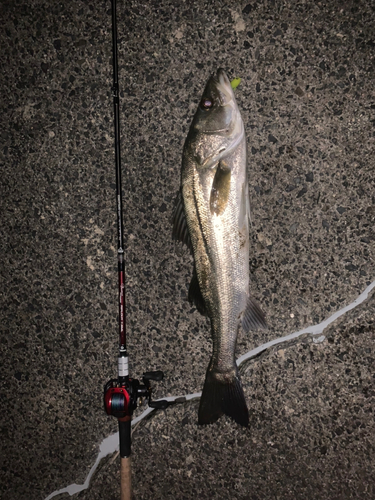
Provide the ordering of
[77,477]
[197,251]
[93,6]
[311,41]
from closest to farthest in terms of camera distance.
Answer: [197,251] → [311,41] → [93,6] → [77,477]

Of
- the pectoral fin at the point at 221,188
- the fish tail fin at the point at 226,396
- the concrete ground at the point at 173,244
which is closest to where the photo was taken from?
the pectoral fin at the point at 221,188

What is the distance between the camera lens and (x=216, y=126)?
160 cm

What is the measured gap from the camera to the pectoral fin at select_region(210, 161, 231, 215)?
5.18 ft

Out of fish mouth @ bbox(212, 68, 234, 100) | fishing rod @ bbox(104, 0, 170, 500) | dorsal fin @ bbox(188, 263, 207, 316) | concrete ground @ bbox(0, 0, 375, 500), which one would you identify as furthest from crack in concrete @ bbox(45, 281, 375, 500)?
fish mouth @ bbox(212, 68, 234, 100)

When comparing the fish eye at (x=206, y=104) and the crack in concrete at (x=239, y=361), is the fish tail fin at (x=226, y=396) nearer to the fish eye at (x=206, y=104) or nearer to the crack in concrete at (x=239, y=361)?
the crack in concrete at (x=239, y=361)

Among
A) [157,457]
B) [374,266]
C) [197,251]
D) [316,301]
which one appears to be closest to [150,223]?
[197,251]

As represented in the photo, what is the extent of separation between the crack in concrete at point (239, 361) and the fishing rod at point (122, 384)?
0.69ft

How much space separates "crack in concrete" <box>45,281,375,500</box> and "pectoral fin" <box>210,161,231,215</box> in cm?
83

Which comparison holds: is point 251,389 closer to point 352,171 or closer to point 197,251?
point 197,251

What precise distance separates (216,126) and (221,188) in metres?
0.29

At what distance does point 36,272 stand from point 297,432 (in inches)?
69.0

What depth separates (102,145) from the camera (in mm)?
1997

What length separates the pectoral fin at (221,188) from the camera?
158 cm

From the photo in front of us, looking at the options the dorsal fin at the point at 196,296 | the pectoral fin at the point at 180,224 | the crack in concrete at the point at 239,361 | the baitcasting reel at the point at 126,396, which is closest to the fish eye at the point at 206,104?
the pectoral fin at the point at 180,224
